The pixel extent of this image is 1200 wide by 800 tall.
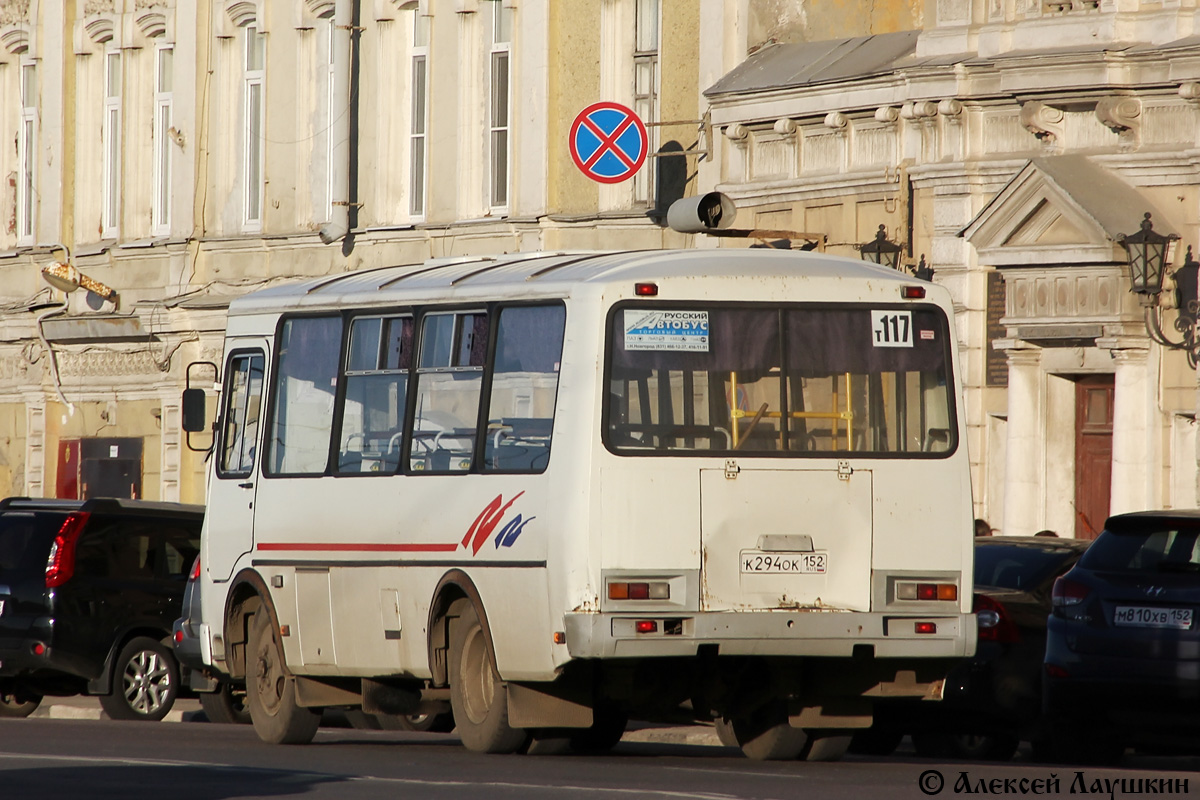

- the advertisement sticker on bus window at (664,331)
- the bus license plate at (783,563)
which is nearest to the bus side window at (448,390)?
the advertisement sticker on bus window at (664,331)

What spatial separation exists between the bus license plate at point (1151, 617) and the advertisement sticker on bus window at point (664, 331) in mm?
2859

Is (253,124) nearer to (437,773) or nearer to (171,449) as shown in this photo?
(171,449)

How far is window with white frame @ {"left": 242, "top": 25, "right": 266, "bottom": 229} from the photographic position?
3603 centimetres

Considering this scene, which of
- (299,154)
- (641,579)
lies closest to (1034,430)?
Answer: (641,579)

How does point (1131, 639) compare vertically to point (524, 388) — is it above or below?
below

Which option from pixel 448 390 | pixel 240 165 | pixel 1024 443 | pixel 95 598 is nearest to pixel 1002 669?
pixel 448 390

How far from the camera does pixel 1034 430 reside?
24828 millimetres

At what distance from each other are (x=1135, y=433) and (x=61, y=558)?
958cm

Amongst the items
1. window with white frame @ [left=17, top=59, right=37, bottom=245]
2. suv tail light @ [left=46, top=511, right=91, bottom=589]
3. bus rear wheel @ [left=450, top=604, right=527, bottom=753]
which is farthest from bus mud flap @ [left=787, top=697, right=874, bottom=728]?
window with white frame @ [left=17, top=59, right=37, bottom=245]

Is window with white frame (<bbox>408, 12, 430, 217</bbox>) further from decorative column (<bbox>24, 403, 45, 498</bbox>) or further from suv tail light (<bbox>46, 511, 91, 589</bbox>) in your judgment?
suv tail light (<bbox>46, 511, 91, 589</bbox>)

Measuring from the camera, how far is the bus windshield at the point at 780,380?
14.3 m

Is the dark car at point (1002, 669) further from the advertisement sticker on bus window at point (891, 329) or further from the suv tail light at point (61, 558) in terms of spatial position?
the suv tail light at point (61, 558)

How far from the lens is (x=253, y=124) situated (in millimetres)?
36312

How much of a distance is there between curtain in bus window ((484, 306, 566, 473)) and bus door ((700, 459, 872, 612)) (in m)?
1.00
